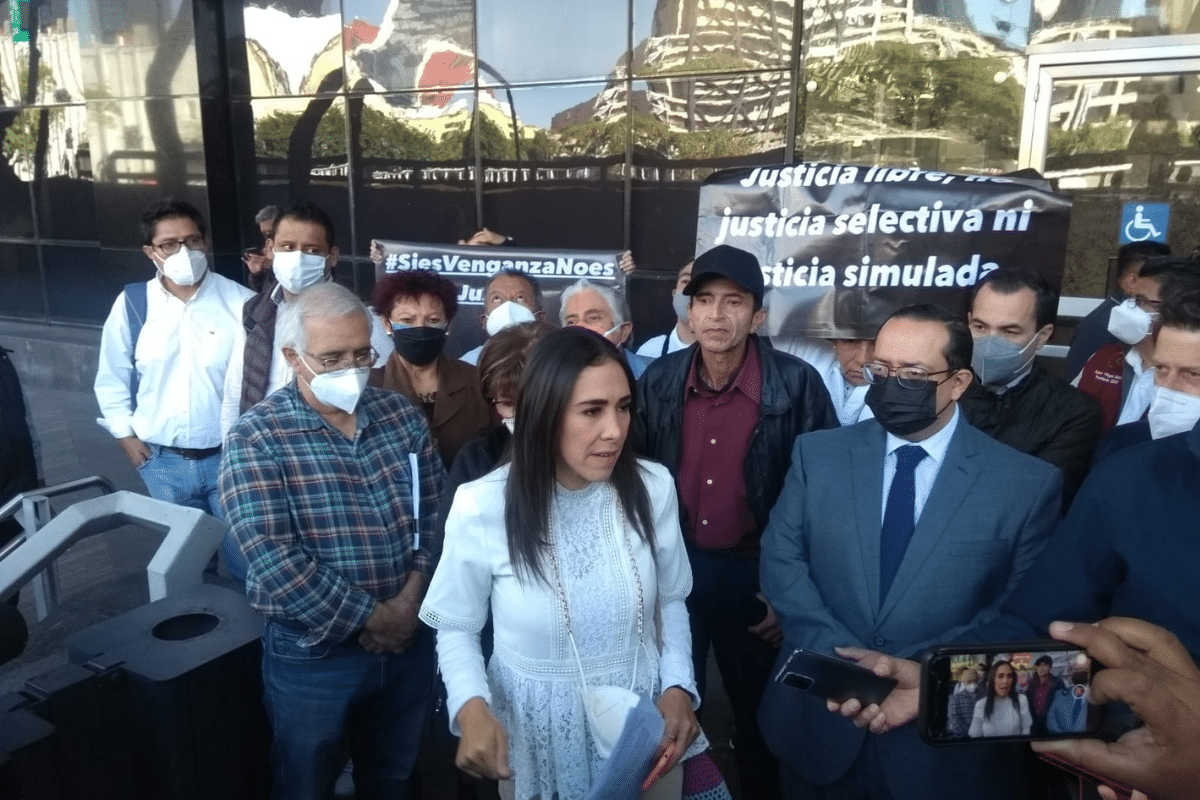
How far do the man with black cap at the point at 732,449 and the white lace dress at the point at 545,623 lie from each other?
93 cm

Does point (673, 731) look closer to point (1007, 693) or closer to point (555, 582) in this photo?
point (555, 582)

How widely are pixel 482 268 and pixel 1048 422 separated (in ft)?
10.9

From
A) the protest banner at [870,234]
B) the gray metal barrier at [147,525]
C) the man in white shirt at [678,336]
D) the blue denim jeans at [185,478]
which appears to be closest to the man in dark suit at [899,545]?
the protest banner at [870,234]

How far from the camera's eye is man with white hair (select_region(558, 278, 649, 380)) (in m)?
3.94

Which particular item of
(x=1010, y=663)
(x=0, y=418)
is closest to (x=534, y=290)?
(x=0, y=418)

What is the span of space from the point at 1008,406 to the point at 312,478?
2.27m

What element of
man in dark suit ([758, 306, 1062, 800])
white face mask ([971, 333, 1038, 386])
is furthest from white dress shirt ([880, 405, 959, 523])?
white face mask ([971, 333, 1038, 386])

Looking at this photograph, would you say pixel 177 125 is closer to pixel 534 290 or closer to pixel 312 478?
pixel 534 290

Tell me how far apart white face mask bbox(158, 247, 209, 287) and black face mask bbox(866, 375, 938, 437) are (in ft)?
10.5

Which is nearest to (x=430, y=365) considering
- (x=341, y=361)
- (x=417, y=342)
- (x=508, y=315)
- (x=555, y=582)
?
(x=417, y=342)

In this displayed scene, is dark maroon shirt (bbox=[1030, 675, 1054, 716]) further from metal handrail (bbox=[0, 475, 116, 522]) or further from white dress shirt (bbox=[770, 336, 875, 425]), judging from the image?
metal handrail (bbox=[0, 475, 116, 522])

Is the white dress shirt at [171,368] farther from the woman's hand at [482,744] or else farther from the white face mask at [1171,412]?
the white face mask at [1171,412]

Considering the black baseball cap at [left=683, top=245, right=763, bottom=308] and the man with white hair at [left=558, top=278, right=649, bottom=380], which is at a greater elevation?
the black baseball cap at [left=683, top=245, right=763, bottom=308]

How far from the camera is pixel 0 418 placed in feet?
12.0
